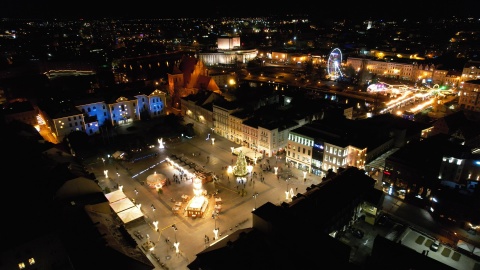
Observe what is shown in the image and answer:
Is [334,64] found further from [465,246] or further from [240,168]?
[465,246]

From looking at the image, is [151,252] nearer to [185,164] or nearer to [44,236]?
[44,236]

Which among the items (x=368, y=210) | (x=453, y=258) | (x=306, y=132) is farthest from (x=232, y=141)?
(x=453, y=258)

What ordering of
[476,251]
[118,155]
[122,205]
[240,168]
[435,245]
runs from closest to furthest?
[476,251], [435,245], [122,205], [240,168], [118,155]

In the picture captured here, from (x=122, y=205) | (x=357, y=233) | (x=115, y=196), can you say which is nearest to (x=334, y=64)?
(x=357, y=233)

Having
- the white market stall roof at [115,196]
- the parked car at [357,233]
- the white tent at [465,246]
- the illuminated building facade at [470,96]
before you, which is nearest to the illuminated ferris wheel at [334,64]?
the illuminated building facade at [470,96]

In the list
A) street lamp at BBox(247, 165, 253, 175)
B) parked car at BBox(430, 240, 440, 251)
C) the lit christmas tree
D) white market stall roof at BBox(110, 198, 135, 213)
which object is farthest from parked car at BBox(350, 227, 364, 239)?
white market stall roof at BBox(110, 198, 135, 213)
